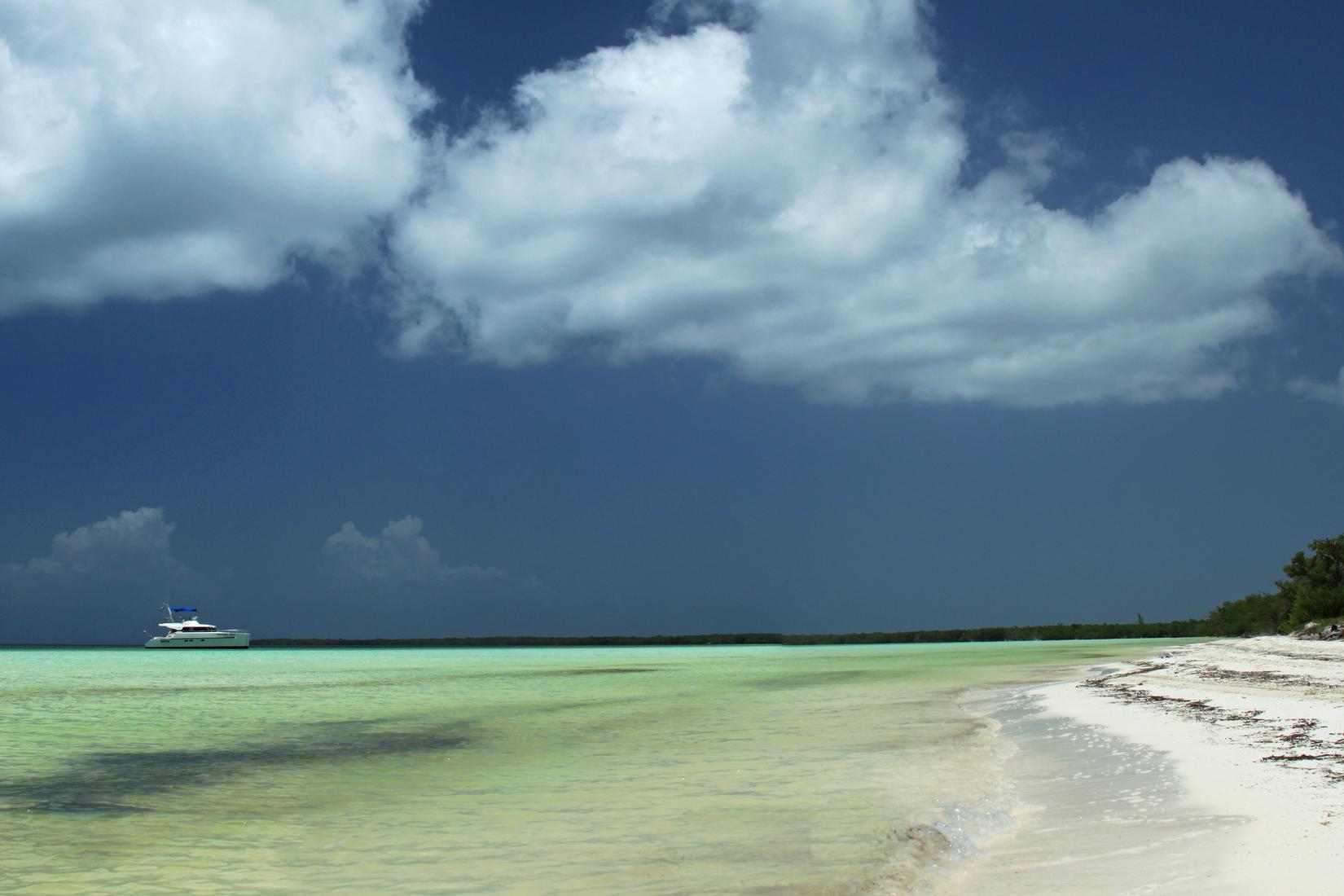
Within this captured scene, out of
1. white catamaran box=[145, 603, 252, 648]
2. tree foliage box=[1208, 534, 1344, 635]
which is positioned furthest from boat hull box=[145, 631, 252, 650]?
tree foliage box=[1208, 534, 1344, 635]

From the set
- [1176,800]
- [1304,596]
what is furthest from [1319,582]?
[1176,800]

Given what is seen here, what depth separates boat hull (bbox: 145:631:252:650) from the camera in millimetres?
120625

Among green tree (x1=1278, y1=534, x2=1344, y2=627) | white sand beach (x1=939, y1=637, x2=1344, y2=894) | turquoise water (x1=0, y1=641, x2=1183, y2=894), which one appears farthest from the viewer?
green tree (x1=1278, y1=534, x2=1344, y2=627)

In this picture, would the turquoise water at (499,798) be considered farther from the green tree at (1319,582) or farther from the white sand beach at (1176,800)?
the green tree at (1319,582)

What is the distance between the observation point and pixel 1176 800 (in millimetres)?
8852

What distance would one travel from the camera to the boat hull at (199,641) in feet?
396

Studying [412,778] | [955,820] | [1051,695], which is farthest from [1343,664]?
[412,778]

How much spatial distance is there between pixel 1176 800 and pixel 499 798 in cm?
756

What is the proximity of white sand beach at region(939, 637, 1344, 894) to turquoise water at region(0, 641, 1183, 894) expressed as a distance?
0.73 m

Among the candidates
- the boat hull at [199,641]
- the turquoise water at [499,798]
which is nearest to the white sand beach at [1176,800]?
the turquoise water at [499,798]

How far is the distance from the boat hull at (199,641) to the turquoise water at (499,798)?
10687cm

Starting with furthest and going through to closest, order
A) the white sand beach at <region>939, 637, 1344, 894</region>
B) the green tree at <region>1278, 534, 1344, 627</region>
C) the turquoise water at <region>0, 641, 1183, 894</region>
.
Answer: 1. the green tree at <region>1278, 534, 1344, 627</region>
2. the turquoise water at <region>0, 641, 1183, 894</region>
3. the white sand beach at <region>939, 637, 1344, 894</region>

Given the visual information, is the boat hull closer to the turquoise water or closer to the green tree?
the turquoise water

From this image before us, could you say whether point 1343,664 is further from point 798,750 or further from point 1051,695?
point 798,750
